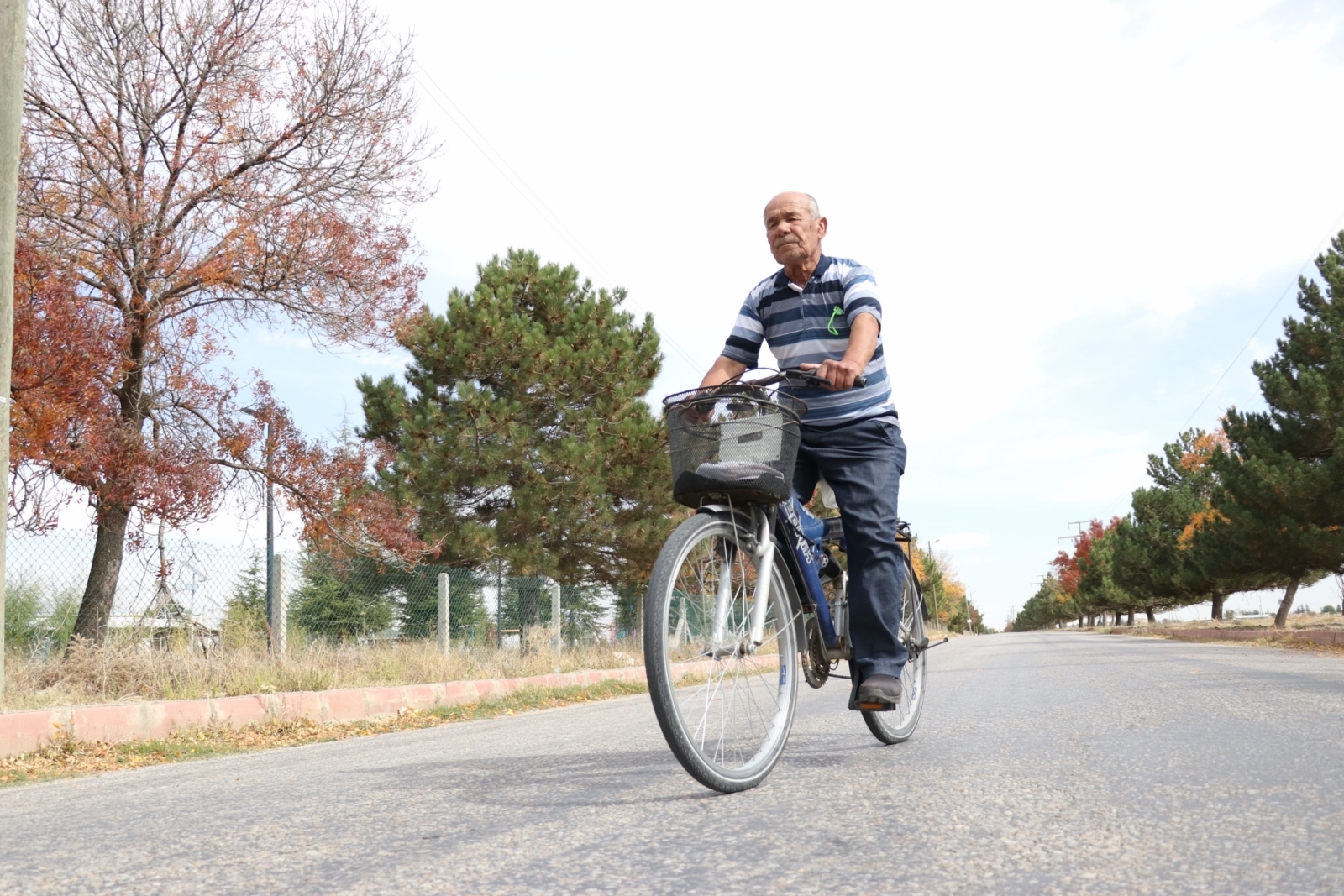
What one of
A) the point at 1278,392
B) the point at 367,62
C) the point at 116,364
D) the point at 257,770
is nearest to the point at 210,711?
the point at 257,770

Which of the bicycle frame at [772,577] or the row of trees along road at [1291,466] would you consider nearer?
the bicycle frame at [772,577]

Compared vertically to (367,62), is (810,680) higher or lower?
lower

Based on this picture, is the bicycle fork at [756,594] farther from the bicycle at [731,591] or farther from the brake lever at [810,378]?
the brake lever at [810,378]

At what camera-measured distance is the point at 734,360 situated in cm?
403

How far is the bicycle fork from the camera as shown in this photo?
3256 millimetres

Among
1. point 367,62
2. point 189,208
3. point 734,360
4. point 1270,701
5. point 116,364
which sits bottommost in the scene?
point 1270,701

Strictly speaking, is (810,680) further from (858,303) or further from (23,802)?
(23,802)

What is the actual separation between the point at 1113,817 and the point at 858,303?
188 centimetres

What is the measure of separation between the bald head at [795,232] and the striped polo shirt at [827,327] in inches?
1.9

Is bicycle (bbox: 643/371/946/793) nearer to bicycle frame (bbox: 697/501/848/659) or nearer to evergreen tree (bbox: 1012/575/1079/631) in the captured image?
bicycle frame (bbox: 697/501/848/659)

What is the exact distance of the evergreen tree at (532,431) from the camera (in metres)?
17.8

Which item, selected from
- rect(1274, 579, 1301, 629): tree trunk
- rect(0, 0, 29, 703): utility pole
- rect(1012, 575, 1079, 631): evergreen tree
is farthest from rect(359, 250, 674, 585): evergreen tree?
rect(1012, 575, 1079, 631): evergreen tree

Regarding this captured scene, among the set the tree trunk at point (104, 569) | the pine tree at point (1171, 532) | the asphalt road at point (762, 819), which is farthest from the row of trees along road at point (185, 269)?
the pine tree at point (1171, 532)

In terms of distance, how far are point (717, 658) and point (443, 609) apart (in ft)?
36.8
